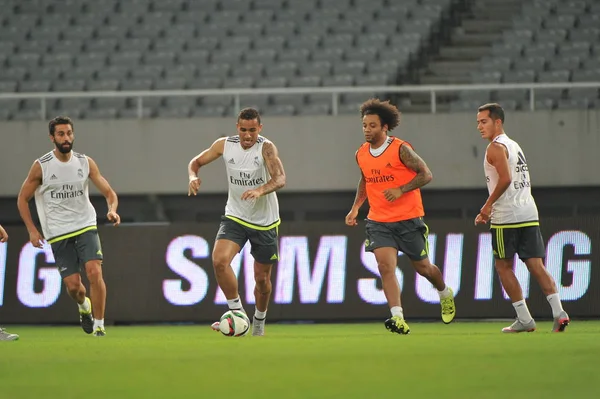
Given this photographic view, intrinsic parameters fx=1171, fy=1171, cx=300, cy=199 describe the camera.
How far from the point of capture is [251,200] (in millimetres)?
10664

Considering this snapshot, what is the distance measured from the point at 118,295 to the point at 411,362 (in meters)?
9.30

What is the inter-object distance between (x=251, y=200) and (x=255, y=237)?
1.34ft

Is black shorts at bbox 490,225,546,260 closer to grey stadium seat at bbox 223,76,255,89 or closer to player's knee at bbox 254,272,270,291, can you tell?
player's knee at bbox 254,272,270,291

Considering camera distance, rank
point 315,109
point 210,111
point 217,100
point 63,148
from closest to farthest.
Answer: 1. point 63,148
2. point 315,109
3. point 210,111
4. point 217,100

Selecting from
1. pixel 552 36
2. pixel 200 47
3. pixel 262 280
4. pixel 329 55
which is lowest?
pixel 262 280

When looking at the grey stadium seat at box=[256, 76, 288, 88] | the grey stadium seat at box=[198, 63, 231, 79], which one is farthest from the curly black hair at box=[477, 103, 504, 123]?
the grey stadium seat at box=[198, 63, 231, 79]

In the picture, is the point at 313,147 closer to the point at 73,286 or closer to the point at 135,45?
the point at 135,45

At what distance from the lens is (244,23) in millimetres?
22859

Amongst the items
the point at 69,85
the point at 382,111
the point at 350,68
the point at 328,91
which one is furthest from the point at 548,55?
the point at 382,111

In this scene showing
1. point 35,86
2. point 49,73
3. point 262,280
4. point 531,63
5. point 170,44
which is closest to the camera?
point 262,280

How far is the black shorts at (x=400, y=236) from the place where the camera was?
10.6m

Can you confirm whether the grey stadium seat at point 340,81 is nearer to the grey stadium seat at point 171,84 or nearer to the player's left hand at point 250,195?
the grey stadium seat at point 171,84

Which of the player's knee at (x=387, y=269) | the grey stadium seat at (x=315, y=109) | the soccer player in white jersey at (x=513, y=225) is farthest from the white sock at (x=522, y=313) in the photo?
the grey stadium seat at (x=315, y=109)

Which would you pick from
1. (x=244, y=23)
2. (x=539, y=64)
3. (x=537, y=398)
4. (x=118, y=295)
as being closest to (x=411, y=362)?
(x=537, y=398)
